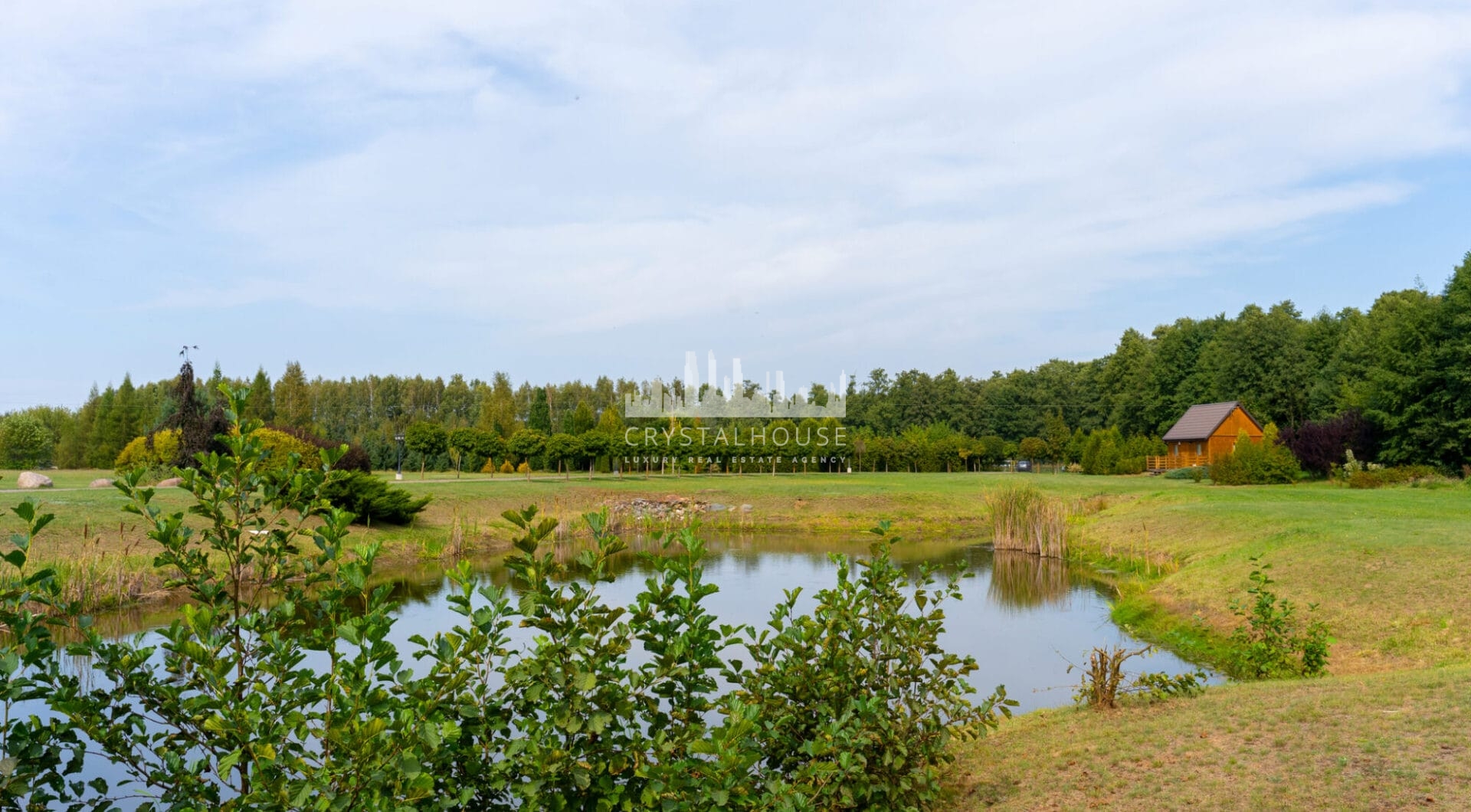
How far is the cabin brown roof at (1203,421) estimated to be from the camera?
4519 centimetres

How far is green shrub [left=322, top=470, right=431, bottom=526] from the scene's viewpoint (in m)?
20.8

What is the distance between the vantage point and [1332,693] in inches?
248

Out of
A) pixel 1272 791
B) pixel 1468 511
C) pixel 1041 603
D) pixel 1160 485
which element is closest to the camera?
pixel 1272 791

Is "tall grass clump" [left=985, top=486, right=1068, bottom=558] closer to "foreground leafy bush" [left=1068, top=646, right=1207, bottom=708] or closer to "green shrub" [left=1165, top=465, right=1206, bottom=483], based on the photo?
"foreground leafy bush" [left=1068, top=646, right=1207, bottom=708]

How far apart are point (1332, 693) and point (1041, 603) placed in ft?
28.6

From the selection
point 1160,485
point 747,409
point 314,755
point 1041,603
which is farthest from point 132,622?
point 747,409

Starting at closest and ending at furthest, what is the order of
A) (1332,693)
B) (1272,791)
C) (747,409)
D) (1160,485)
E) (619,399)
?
(1272,791) → (1332,693) → (1160,485) → (747,409) → (619,399)

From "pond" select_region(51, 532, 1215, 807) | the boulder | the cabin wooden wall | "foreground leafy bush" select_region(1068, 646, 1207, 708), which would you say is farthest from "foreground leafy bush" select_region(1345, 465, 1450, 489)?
the boulder

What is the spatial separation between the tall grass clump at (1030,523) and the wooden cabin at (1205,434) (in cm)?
2678

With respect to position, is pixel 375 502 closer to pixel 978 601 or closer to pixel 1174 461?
pixel 978 601

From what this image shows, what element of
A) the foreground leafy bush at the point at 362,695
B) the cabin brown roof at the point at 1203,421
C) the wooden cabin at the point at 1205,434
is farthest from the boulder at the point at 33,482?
the cabin brown roof at the point at 1203,421

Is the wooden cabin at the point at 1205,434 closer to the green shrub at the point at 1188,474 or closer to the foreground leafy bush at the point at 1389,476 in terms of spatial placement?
the green shrub at the point at 1188,474

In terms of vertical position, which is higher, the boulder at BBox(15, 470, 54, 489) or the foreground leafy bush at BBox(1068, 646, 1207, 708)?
the boulder at BBox(15, 470, 54, 489)

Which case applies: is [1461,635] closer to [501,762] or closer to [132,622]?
[501,762]
